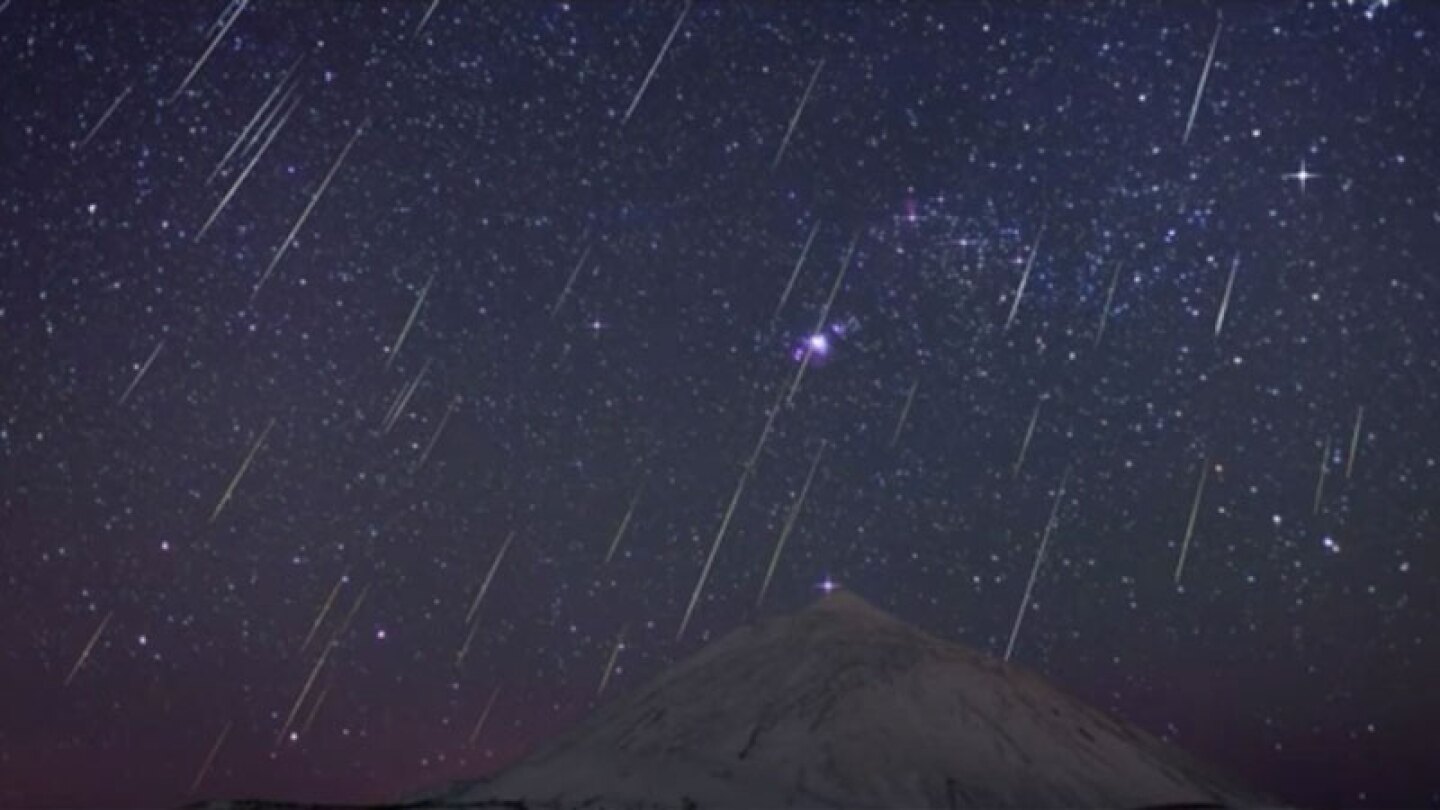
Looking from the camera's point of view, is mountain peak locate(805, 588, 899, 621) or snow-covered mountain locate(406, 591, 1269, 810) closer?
snow-covered mountain locate(406, 591, 1269, 810)

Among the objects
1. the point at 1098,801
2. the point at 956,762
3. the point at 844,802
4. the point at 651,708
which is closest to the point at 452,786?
the point at 651,708

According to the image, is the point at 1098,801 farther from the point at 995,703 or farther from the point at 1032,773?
the point at 995,703

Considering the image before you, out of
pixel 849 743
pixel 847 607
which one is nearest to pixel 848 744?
pixel 849 743

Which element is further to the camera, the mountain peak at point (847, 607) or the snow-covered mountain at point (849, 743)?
the mountain peak at point (847, 607)

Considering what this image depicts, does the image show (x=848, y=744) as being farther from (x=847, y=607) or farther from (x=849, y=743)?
(x=847, y=607)

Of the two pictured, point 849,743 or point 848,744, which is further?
point 849,743

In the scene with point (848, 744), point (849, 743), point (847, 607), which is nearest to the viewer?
point (848, 744)

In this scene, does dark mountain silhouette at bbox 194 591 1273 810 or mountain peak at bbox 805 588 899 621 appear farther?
mountain peak at bbox 805 588 899 621

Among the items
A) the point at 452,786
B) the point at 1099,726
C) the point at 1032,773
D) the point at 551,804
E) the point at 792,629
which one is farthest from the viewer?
the point at 792,629
